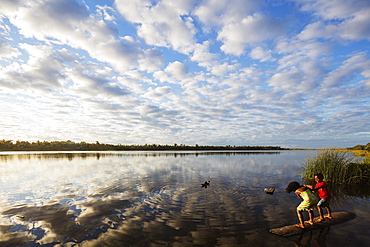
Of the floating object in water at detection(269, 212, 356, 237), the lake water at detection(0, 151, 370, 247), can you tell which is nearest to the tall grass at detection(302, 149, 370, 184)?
the lake water at detection(0, 151, 370, 247)

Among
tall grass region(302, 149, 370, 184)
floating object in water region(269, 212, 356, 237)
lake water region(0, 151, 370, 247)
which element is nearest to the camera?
lake water region(0, 151, 370, 247)

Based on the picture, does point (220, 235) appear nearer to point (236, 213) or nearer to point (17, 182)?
point (236, 213)

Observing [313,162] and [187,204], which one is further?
[313,162]

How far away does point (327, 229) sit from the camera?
26.0 feet

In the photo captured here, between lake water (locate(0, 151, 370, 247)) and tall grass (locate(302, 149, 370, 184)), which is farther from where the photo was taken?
tall grass (locate(302, 149, 370, 184))

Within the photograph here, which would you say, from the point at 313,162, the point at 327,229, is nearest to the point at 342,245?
the point at 327,229

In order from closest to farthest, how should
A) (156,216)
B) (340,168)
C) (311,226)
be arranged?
(311,226) → (156,216) → (340,168)

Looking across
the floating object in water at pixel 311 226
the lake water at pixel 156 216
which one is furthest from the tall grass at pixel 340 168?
the floating object in water at pixel 311 226

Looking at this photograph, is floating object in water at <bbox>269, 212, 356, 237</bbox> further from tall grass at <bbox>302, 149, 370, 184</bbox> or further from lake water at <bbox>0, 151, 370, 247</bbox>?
tall grass at <bbox>302, 149, 370, 184</bbox>

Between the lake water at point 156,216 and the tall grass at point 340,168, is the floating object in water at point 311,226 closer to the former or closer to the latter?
the lake water at point 156,216

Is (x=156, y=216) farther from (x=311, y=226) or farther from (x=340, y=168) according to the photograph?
(x=340, y=168)

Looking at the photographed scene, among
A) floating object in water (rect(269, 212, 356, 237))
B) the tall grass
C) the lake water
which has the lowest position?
the lake water

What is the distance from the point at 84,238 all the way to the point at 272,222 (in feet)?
27.6

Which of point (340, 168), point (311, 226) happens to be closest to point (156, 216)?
point (311, 226)
